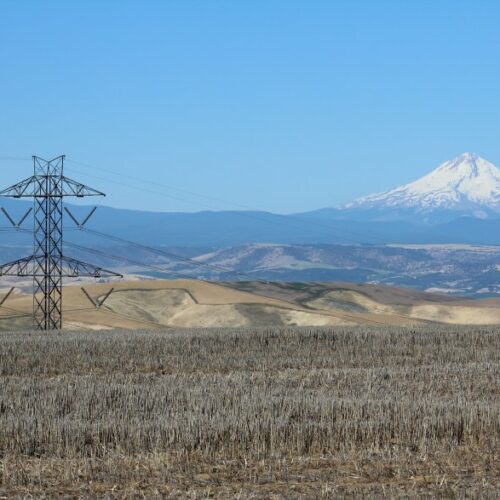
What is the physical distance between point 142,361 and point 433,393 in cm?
1081

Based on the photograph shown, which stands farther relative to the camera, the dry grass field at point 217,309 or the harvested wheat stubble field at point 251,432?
the dry grass field at point 217,309

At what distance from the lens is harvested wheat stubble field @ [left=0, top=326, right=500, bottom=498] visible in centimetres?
1343

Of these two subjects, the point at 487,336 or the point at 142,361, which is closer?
the point at 142,361

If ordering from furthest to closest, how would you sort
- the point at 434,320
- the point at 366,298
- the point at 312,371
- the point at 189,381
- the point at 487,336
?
the point at 366,298 → the point at 434,320 → the point at 487,336 → the point at 312,371 → the point at 189,381

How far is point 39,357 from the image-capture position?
3083 cm

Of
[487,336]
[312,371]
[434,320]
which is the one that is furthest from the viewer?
[434,320]

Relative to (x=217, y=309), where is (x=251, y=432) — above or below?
above

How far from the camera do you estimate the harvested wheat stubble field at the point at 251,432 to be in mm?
13430

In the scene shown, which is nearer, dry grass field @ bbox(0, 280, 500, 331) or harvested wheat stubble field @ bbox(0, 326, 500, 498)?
harvested wheat stubble field @ bbox(0, 326, 500, 498)

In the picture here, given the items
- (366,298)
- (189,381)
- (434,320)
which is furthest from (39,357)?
(366,298)

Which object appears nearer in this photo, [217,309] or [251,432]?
[251,432]

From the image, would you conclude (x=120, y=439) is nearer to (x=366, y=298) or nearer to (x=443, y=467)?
(x=443, y=467)

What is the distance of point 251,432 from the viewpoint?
1598 centimetres

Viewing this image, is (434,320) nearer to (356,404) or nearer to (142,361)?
(142,361)
